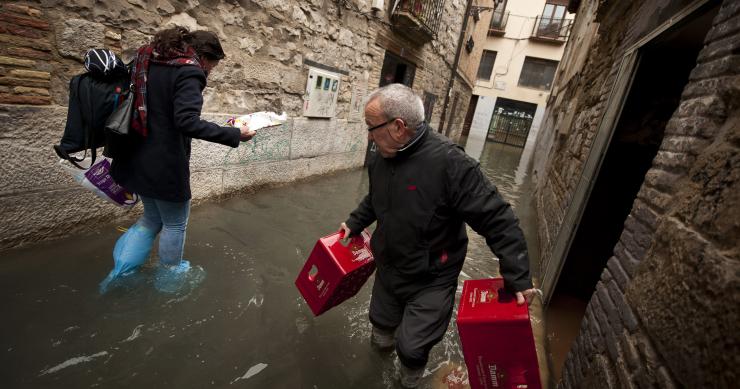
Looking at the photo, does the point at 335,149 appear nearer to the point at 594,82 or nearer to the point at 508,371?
the point at 594,82

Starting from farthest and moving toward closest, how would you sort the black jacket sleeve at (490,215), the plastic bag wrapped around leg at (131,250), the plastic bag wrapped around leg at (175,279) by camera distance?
the plastic bag wrapped around leg at (175,279)
the plastic bag wrapped around leg at (131,250)
the black jacket sleeve at (490,215)

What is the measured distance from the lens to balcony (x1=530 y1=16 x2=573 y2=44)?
20953 millimetres

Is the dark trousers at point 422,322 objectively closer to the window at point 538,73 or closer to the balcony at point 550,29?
the balcony at point 550,29

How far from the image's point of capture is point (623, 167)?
11.5ft

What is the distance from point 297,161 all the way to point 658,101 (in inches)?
179

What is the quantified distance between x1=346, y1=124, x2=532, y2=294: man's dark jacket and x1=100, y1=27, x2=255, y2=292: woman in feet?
3.70

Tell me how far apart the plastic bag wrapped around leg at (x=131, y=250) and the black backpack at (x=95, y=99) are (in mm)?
650

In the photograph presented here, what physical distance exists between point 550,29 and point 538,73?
2.58 meters

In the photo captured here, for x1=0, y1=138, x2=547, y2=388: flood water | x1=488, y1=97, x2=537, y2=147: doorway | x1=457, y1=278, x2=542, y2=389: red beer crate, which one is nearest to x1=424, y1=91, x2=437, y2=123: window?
x1=0, y1=138, x2=547, y2=388: flood water

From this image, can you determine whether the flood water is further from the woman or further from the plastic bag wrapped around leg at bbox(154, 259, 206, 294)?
the woman

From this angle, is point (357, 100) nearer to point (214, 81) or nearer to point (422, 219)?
point (214, 81)

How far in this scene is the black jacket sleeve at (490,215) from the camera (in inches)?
66.7

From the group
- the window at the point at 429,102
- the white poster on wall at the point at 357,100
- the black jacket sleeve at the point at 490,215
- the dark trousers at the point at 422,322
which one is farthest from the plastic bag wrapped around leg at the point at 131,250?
the window at the point at 429,102

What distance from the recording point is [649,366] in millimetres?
1248
